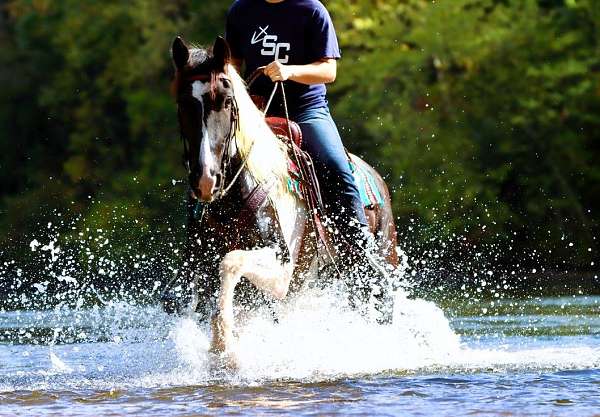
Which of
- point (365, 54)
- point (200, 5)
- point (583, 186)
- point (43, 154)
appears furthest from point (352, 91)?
point (43, 154)

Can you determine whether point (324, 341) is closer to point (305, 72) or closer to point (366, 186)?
Result: point (366, 186)

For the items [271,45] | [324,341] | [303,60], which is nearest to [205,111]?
[271,45]

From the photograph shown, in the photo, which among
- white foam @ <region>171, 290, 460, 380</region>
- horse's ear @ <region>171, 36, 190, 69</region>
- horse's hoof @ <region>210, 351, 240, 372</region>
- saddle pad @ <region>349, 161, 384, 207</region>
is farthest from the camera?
saddle pad @ <region>349, 161, 384, 207</region>

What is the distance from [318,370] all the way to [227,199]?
133 centimetres

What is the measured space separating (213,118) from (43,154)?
32195mm

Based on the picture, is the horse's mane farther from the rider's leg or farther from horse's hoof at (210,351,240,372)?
horse's hoof at (210,351,240,372)

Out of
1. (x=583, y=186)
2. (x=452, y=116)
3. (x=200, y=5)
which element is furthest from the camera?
(x=200, y=5)

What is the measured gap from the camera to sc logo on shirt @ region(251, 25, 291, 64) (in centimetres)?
925

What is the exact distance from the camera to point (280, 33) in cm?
926

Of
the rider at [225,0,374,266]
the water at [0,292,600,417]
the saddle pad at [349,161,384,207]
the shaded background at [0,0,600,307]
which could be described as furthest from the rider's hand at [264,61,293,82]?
the shaded background at [0,0,600,307]

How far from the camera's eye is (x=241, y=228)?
8633 mm

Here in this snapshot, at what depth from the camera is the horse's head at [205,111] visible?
A: 26.3 feet

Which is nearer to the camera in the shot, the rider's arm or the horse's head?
the horse's head

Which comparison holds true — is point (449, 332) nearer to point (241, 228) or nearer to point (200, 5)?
point (241, 228)
